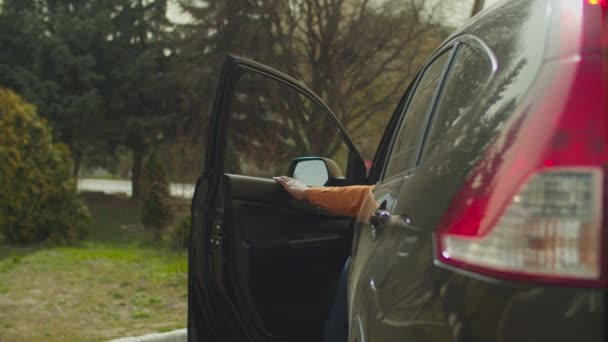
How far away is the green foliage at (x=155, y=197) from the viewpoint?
1193 centimetres

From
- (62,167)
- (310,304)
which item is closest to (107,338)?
(310,304)

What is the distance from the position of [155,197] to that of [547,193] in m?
12.1

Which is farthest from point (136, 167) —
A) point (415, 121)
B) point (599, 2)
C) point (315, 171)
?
point (599, 2)

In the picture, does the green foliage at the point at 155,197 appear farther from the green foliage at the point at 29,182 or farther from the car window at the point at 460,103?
the car window at the point at 460,103

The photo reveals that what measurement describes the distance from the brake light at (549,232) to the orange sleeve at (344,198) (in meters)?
1.43

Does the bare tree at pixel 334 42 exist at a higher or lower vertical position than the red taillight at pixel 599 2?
higher

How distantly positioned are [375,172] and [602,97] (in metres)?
2.23

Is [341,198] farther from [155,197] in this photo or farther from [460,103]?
[155,197]

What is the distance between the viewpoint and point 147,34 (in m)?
23.5

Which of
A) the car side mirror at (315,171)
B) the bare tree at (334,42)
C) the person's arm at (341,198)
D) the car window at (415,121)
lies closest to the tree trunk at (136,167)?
the bare tree at (334,42)

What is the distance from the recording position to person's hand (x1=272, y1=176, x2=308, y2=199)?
10.3ft

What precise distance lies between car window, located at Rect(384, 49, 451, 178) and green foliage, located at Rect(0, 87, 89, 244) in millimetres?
10350

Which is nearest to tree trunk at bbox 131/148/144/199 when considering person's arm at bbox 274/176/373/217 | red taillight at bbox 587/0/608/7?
person's arm at bbox 274/176/373/217

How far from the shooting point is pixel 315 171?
358 centimetres
